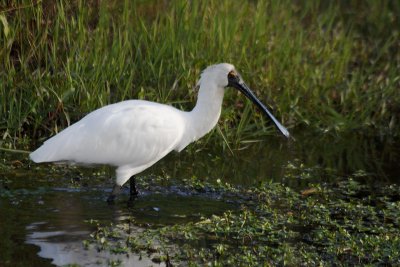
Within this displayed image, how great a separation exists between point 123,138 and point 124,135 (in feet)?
0.08

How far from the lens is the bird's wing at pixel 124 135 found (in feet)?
25.0

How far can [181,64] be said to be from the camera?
31.1 ft

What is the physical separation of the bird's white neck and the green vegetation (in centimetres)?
44

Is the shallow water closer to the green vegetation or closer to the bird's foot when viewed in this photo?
the bird's foot

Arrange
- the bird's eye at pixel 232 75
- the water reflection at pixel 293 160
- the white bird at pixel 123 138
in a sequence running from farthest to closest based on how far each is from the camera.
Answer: the water reflection at pixel 293 160 → the bird's eye at pixel 232 75 → the white bird at pixel 123 138

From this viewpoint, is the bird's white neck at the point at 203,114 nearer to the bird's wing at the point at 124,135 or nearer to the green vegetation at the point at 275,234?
the bird's wing at the point at 124,135

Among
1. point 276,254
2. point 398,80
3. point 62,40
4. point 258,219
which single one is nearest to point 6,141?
point 62,40

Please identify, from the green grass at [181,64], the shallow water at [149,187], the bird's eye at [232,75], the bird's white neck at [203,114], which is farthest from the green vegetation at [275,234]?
the green grass at [181,64]

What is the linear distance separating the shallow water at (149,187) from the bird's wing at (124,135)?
1.09 ft

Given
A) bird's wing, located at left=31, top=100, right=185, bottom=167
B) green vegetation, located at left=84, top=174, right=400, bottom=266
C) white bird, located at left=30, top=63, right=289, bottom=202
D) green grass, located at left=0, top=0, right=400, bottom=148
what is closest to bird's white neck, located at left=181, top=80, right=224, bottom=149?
white bird, located at left=30, top=63, right=289, bottom=202

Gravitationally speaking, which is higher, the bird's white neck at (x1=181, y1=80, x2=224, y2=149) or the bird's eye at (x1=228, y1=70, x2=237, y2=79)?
the bird's eye at (x1=228, y1=70, x2=237, y2=79)

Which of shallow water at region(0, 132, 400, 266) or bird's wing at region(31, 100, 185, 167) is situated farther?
bird's wing at region(31, 100, 185, 167)

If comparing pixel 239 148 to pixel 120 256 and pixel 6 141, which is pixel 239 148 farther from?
pixel 120 256

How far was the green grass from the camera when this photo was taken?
29.5 feet
